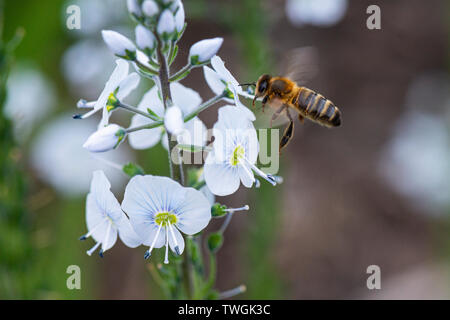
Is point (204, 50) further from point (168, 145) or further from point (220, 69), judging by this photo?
point (168, 145)

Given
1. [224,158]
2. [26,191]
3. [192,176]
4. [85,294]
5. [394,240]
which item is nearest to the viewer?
[224,158]

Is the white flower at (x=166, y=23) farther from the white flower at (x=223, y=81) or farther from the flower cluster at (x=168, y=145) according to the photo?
the white flower at (x=223, y=81)

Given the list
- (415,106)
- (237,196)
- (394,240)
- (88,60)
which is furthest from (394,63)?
(88,60)

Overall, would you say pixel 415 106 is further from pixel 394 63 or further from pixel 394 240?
pixel 394 240

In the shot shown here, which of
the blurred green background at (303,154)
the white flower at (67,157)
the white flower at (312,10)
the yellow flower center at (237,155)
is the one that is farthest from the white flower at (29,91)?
the yellow flower center at (237,155)

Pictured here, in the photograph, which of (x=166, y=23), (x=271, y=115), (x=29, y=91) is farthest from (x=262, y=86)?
(x=29, y=91)

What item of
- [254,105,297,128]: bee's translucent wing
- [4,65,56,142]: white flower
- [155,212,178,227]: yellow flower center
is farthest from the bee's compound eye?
[4,65,56,142]: white flower
